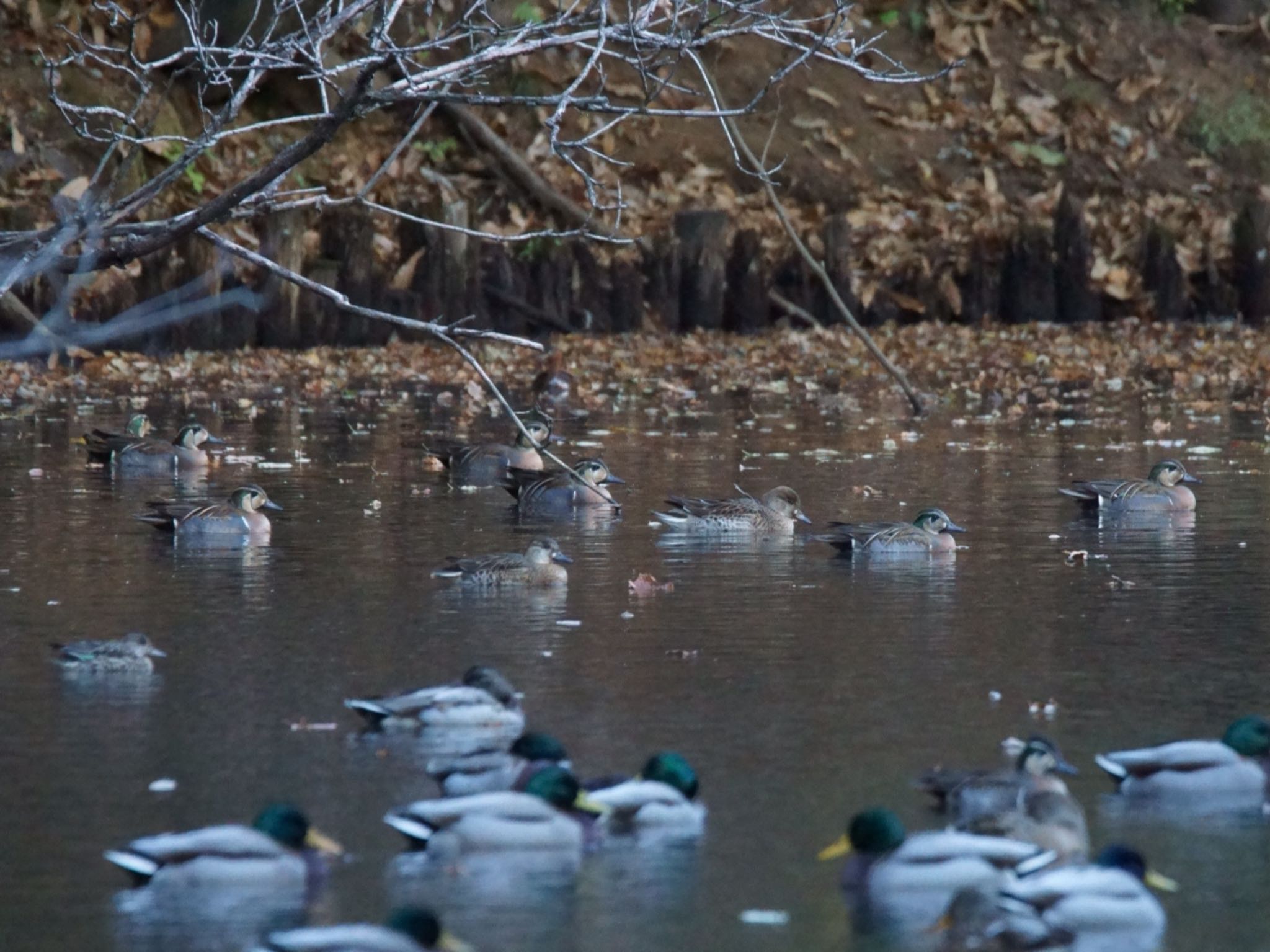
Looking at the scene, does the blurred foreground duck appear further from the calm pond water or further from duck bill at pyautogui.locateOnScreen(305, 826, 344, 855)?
duck bill at pyautogui.locateOnScreen(305, 826, 344, 855)

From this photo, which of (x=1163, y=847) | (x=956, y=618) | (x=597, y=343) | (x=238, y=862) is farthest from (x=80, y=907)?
(x=597, y=343)

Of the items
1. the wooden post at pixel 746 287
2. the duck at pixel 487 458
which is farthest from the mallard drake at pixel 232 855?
the wooden post at pixel 746 287

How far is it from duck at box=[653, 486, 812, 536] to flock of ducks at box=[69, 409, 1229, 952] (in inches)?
187

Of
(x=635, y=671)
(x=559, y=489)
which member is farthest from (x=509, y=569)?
(x=559, y=489)

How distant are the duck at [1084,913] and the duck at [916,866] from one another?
0.31 metres

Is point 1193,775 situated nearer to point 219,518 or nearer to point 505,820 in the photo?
point 505,820

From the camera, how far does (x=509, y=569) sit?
1098 centimetres

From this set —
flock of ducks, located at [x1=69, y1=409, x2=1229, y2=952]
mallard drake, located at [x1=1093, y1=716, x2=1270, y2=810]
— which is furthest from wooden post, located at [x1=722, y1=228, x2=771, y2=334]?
mallard drake, located at [x1=1093, y1=716, x2=1270, y2=810]

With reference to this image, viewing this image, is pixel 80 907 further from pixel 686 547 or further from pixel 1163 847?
pixel 686 547

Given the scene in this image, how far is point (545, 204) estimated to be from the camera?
28.6 metres

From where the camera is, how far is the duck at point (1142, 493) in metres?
13.9

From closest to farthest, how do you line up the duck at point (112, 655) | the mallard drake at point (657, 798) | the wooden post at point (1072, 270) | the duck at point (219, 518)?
the mallard drake at point (657, 798)
the duck at point (112, 655)
the duck at point (219, 518)
the wooden post at point (1072, 270)

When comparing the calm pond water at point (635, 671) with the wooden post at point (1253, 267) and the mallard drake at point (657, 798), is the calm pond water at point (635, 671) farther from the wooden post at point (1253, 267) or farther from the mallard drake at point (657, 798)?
the wooden post at point (1253, 267)

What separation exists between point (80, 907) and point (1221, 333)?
23.6m
